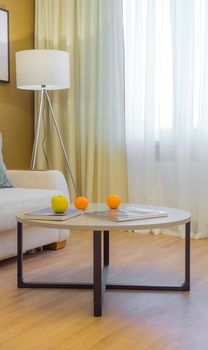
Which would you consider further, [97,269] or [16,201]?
[16,201]

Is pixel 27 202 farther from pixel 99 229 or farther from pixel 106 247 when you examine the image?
pixel 99 229

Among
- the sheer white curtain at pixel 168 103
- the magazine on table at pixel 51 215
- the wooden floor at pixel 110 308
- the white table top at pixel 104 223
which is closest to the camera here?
the wooden floor at pixel 110 308

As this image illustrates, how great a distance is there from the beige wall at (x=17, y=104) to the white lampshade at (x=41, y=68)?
39cm

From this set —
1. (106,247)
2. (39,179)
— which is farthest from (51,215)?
(39,179)

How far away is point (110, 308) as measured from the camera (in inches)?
79.4

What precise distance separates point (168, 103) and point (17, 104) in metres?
1.31

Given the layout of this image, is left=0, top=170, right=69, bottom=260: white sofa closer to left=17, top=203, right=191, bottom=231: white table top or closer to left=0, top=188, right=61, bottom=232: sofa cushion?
left=0, top=188, right=61, bottom=232: sofa cushion

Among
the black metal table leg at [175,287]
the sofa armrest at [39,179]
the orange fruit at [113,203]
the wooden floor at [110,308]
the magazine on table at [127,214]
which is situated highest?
the sofa armrest at [39,179]

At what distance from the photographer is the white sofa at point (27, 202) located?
2.55m

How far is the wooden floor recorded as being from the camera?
1683mm

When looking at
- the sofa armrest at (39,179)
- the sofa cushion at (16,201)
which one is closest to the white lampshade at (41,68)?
the sofa armrest at (39,179)

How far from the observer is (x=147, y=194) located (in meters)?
3.70

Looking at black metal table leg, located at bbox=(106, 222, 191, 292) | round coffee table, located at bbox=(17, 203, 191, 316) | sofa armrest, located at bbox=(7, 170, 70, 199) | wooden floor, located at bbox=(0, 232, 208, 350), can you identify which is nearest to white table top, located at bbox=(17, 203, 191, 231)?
round coffee table, located at bbox=(17, 203, 191, 316)

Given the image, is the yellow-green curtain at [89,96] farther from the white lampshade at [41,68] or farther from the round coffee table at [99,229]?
the round coffee table at [99,229]
